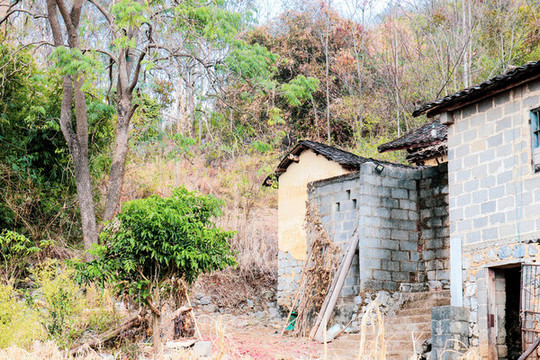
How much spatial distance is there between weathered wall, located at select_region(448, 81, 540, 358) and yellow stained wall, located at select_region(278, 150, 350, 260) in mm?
4017

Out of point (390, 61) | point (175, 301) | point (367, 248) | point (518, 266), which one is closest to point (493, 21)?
point (390, 61)

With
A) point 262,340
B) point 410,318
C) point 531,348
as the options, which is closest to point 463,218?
point 410,318

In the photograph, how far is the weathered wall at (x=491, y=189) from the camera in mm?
9023

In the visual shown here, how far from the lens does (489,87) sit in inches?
368

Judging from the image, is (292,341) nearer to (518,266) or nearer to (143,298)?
(143,298)

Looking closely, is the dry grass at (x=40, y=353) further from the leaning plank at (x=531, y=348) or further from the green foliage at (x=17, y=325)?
the leaning plank at (x=531, y=348)

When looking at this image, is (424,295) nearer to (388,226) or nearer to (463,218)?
(388,226)

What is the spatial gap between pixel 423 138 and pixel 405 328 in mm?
4299

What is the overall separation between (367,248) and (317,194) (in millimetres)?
2079

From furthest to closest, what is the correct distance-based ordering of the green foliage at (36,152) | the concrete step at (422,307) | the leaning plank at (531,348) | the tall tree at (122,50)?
the green foliage at (36,152) < the tall tree at (122,50) < the concrete step at (422,307) < the leaning plank at (531,348)

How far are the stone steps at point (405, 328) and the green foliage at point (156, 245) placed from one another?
256cm

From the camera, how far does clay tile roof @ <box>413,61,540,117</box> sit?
8812 millimetres

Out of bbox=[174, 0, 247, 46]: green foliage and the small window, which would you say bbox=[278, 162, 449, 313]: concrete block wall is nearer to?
the small window

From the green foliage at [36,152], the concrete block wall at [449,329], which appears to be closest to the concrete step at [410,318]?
the concrete block wall at [449,329]
